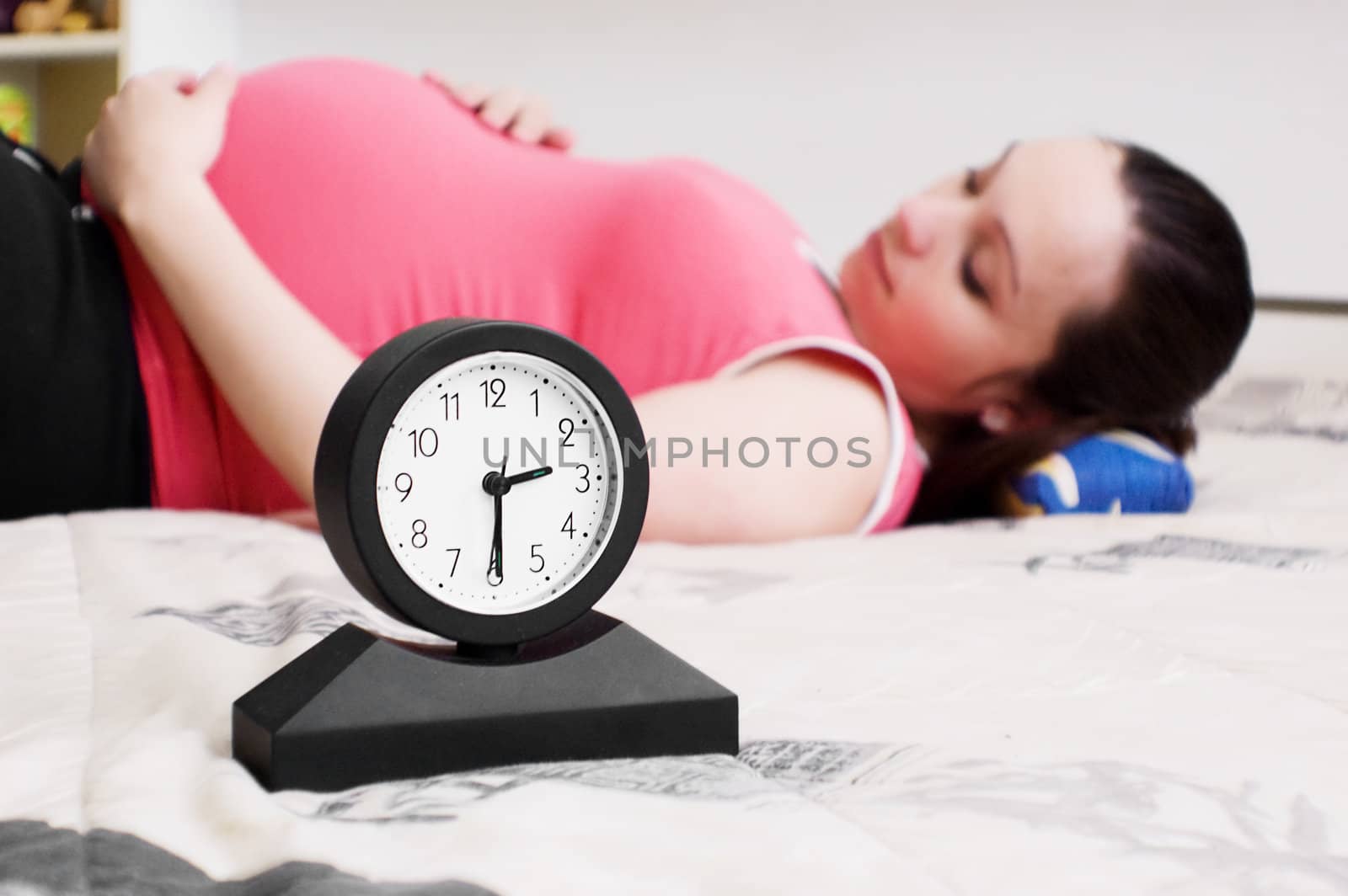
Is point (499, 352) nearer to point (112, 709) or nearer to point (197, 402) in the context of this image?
point (112, 709)

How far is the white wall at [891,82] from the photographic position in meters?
2.43

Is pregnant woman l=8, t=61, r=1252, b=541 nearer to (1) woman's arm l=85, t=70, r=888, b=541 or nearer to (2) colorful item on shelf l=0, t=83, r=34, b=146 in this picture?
(1) woman's arm l=85, t=70, r=888, b=541

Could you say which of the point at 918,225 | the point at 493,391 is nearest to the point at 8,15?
the point at 918,225

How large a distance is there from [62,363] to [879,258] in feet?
2.75

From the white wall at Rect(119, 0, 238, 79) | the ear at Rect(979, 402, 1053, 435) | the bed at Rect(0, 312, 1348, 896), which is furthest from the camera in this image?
the white wall at Rect(119, 0, 238, 79)

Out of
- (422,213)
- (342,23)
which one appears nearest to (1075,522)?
(422,213)

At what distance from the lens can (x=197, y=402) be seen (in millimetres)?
1166

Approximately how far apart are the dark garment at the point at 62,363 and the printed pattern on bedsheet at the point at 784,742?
0.27 feet

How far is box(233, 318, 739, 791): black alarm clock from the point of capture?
531mm

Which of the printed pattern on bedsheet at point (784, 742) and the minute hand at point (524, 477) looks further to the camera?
the minute hand at point (524, 477)

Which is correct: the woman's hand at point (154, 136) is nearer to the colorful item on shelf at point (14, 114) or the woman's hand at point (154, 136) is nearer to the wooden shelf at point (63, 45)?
the wooden shelf at point (63, 45)

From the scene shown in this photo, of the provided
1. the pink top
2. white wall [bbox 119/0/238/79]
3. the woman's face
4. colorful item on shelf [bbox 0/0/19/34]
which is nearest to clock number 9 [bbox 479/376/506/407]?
the pink top

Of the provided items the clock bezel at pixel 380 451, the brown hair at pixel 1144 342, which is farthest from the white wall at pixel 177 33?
the clock bezel at pixel 380 451

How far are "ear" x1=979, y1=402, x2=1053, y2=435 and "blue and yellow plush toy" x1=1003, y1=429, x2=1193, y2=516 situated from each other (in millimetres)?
72
